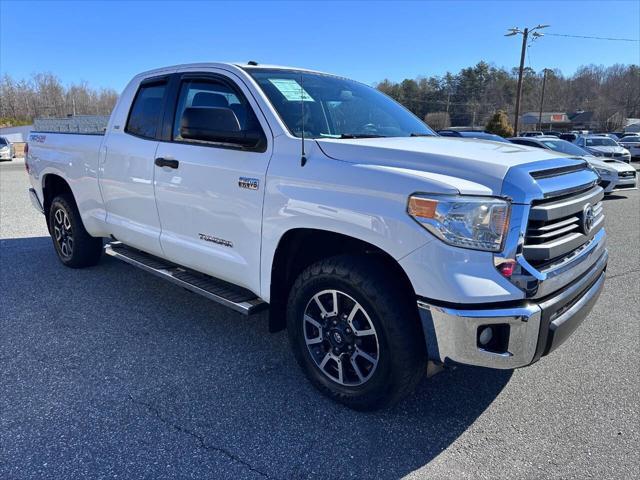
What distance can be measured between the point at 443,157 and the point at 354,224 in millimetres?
578

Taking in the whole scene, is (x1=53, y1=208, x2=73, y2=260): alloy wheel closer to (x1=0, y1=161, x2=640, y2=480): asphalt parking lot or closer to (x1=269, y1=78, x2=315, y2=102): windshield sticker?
(x1=0, y1=161, x2=640, y2=480): asphalt parking lot

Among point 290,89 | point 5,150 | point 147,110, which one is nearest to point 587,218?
point 290,89

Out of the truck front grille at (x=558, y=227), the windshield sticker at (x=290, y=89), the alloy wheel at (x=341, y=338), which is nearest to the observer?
the truck front grille at (x=558, y=227)

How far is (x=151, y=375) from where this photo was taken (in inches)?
127

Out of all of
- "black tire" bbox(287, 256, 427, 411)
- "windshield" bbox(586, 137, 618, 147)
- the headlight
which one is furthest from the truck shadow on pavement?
"windshield" bbox(586, 137, 618, 147)

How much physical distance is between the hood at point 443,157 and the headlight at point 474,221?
100mm

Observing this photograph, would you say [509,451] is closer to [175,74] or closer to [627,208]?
[175,74]

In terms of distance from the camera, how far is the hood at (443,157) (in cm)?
236

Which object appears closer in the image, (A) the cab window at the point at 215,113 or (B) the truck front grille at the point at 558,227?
(B) the truck front grille at the point at 558,227

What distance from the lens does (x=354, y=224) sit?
254cm

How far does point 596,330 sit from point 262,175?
121 inches

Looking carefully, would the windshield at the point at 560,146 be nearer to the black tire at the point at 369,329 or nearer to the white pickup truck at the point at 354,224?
the white pickup truck at the point at 354,224

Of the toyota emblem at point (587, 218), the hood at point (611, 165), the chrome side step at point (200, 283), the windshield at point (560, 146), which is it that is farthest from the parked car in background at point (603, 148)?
the chrome side step at point (200, 283)

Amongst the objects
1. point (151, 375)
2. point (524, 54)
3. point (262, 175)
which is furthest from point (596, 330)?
point (524, 54)
